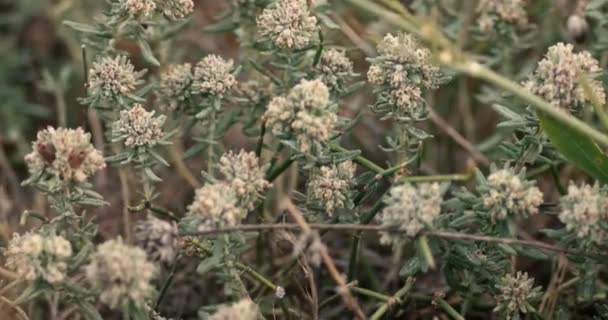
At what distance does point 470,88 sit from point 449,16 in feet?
1.28

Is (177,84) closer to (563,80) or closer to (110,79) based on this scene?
(110,79)

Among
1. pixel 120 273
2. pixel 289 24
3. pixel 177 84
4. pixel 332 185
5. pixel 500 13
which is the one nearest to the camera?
pixel 120 273

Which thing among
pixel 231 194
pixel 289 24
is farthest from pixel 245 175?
pixel 289 24

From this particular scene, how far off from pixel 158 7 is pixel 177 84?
0.19 m

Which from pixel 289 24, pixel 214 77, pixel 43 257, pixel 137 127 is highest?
pixel 289 24

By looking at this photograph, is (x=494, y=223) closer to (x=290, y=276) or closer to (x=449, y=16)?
(x=290, y=276)

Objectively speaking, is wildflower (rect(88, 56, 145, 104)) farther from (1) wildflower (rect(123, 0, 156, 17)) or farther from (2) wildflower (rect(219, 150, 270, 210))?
(2) wildflower (rect(219, 150, 270, 210))

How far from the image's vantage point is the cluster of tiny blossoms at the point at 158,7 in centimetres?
187

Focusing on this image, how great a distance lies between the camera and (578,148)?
1.79 meters

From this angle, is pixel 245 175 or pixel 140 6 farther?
pixel 140 6

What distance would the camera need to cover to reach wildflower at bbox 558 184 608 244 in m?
1.58

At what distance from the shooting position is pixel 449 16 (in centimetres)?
259

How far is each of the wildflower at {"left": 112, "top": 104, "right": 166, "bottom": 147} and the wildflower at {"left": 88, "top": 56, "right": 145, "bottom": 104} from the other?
0.27 ft

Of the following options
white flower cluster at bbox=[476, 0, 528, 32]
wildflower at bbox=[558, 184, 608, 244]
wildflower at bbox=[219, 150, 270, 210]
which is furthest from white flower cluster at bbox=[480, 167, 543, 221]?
white flower cluster at bbox=[476, 0, 528, 32]
